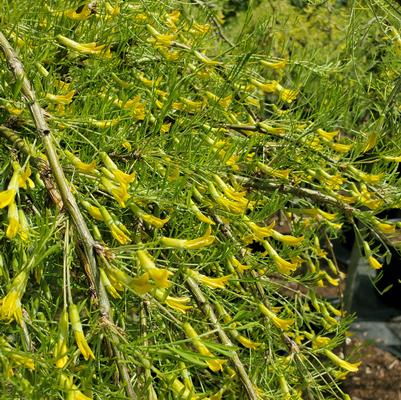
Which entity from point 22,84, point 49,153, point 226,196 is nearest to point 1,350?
point 49,153

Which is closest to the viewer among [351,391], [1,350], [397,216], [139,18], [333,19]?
[1,350]

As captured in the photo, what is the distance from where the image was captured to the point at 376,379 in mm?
4367

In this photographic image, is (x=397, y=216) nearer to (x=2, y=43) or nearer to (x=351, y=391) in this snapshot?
(x=351, y=391)

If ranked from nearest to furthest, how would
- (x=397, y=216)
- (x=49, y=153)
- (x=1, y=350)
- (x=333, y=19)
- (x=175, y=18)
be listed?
(x=1, y=350) < (x=49, y=153) < (x=175, y=18) < (x=333, y=19) < (x=397, y=216)

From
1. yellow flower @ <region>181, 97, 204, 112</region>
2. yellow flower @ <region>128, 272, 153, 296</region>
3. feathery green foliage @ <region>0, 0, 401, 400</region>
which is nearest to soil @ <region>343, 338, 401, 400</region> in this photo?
feathery green foliage @ <region>0, 0, 401, 400</region>

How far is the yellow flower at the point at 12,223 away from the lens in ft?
2.72

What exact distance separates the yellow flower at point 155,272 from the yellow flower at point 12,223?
0.17m

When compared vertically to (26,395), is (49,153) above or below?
above

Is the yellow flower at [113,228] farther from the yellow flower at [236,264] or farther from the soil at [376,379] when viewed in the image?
the soil at [376,379]

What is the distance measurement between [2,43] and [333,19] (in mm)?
4710

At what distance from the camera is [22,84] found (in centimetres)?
90

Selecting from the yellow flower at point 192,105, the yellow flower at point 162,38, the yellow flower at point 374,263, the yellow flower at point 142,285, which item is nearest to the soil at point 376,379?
the yellow flower at point 374,263

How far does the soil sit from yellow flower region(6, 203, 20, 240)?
144 inches

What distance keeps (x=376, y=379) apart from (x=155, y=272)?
398cm
